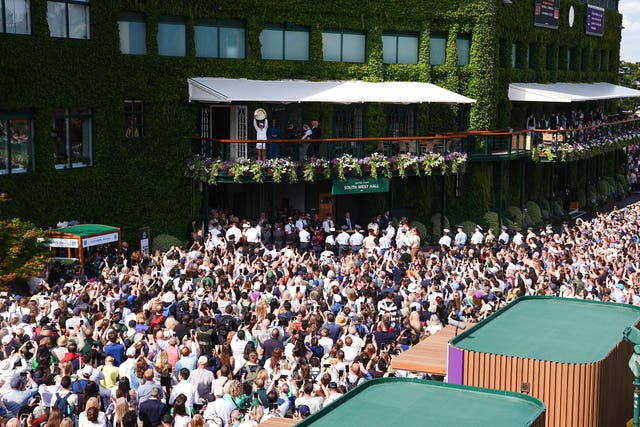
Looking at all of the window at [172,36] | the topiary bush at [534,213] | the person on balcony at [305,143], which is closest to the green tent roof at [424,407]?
the person on balcony at [305,143]

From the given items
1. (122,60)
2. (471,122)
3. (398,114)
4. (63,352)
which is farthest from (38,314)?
(471,122)

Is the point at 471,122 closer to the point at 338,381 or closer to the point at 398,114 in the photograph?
the point at 398,114

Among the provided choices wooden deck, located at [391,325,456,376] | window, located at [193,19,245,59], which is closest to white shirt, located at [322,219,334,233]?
window, located at [193,19,245,59]

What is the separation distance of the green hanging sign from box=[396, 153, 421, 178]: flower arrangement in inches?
27.1

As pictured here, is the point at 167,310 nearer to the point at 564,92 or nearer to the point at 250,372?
the point at 250,372

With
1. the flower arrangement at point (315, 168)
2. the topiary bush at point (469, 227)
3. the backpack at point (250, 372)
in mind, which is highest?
the flower arrangement at point (315, 168)

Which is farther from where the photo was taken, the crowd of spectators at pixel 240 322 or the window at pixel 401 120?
the window at pixel 401 120

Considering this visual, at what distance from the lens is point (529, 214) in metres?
48.5

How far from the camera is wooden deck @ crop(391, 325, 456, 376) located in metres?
15.3

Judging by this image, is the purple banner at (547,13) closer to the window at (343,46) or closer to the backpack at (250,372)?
the window at (343,46)

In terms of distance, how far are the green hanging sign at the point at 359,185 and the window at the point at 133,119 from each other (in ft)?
24.3

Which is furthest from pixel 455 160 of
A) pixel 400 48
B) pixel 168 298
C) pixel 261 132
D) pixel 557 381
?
pixel 557 381

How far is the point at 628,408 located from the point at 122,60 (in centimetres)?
2338

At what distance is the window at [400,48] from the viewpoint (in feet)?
141
